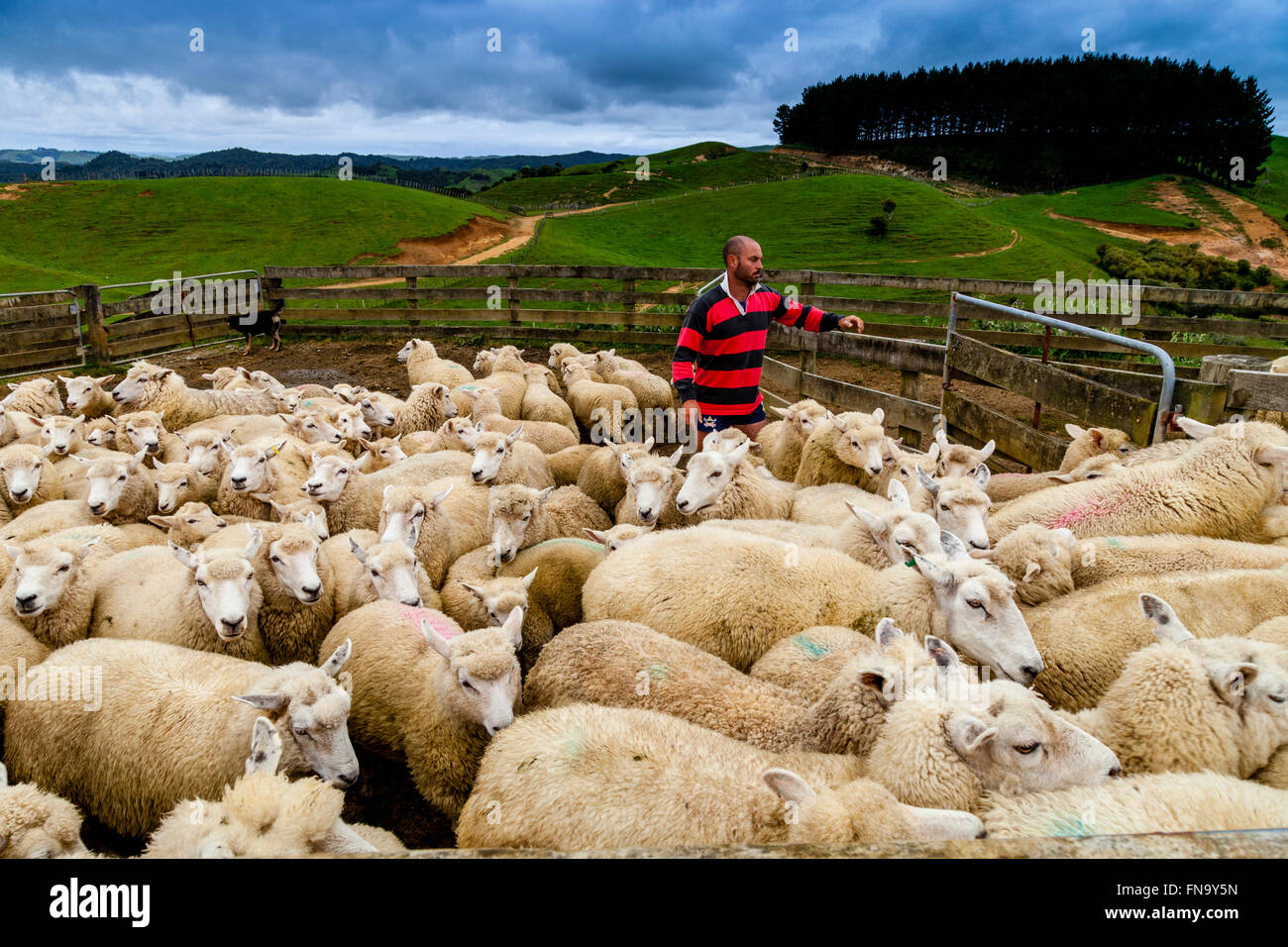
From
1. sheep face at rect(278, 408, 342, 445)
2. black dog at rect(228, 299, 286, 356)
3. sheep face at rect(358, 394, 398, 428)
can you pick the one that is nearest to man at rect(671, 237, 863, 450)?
sheep face at rect(278, 408, 342, 445)

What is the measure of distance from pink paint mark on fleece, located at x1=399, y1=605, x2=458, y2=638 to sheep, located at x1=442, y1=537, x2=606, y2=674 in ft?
0.80

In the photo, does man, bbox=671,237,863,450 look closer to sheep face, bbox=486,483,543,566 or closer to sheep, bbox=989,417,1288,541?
sheep face, bbox=486,483,543,566

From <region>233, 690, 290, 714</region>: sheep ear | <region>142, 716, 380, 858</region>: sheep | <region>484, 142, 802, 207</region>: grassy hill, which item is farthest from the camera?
<region>484, 142, 802, 207</region>: grassy hill

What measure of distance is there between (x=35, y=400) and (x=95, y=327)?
22.0 ft

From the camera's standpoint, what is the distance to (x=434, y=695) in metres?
3.53

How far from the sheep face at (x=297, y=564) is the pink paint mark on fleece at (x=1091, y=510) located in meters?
4.39

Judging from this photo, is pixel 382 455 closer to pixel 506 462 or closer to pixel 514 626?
pixel 506 462

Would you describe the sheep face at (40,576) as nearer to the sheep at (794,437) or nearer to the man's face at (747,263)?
the man's face at (747,263)

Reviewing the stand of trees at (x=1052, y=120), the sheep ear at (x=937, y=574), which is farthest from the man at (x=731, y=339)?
the stand of trees at (x=1052, y=120)

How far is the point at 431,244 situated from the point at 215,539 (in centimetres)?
3906

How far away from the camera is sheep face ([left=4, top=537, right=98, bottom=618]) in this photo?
158 inches
